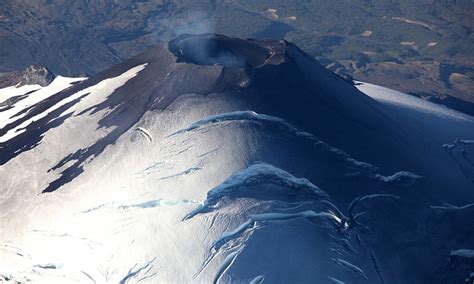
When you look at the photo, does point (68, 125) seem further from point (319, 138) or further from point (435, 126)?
point (435, 126)

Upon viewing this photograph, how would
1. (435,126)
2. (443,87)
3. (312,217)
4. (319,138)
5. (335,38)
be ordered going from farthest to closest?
(335,38), (443,87), (435,126), (319,138), (312,217)

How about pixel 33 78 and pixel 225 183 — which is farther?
pixel 33 78

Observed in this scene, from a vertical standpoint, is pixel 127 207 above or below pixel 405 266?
above

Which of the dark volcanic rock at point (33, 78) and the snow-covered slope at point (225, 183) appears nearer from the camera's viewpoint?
the snow-covered slope at point (225, 183)

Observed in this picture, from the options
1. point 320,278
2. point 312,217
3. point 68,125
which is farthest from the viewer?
point 68,125

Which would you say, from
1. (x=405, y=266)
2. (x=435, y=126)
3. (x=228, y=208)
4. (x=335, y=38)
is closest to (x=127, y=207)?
(x=228, y=208)

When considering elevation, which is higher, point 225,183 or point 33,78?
point 225,183

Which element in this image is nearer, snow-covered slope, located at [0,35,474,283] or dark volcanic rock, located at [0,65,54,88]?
snow-covered slope, located at [0,35,474,283]

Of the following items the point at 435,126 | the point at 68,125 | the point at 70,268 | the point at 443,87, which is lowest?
the point at 443,87
